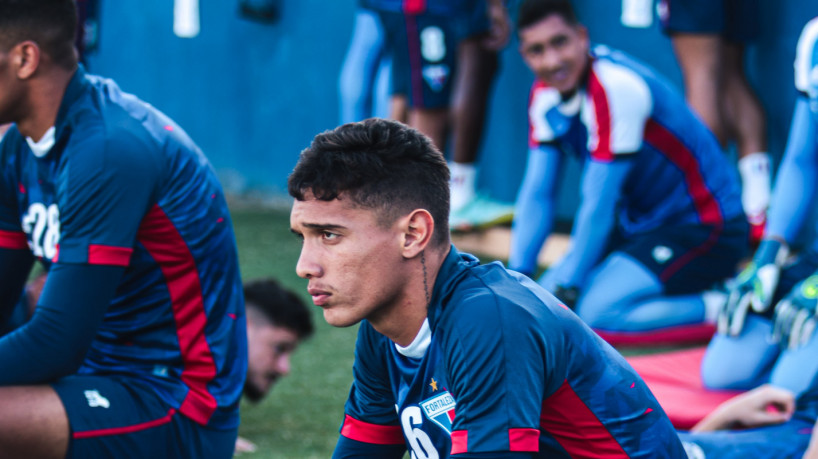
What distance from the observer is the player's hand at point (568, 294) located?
4.06m

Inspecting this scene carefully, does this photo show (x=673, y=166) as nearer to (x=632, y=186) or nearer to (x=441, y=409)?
(x=632, y=186)

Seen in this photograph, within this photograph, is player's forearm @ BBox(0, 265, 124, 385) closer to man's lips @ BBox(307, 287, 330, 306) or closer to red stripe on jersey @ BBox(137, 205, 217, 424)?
red stripe on jersey @ BBox(137, 205, 217, 424)

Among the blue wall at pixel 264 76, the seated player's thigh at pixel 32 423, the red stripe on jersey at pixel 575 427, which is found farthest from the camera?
the blue wall at pixel 264 76

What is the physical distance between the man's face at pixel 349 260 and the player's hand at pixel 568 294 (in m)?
2.40

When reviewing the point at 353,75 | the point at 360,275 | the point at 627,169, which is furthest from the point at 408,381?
the point at 353,75

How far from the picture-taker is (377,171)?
1.70m

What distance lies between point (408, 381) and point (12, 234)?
1143mm

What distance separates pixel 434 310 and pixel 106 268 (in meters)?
0.78

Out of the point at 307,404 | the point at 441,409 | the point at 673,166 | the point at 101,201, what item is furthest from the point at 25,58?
the point at 673,166

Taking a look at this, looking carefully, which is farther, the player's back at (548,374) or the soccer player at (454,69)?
the soccer player at (454,69)

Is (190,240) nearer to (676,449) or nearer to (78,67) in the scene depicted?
(78,67)

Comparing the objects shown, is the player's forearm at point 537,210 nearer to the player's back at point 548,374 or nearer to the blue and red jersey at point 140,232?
the blue and red jersey at point 140,232

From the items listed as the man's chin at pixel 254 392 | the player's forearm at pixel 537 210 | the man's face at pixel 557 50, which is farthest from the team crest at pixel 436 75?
the man's chin at pixel 254 392

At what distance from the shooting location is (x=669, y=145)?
13.7 ft
